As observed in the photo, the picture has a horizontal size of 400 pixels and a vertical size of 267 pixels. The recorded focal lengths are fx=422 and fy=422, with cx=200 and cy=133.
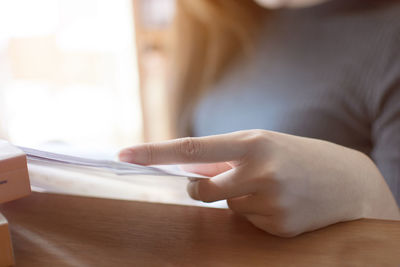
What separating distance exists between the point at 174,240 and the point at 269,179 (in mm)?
105

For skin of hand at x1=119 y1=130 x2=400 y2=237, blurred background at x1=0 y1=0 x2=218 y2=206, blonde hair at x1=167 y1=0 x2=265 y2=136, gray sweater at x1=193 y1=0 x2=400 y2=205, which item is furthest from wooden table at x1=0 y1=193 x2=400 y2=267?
blurred background at x1=0 y1=0 x2=218 y2=206

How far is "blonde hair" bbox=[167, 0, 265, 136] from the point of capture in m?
1.19

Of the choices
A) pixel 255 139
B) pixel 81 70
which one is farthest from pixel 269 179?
pixel 81 70

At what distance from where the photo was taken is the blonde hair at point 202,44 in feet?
3.91

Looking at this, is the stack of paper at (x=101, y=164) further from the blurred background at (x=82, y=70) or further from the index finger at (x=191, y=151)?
A: the blurred background at (x=82, y=70)

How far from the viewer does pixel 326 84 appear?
0.93 meters

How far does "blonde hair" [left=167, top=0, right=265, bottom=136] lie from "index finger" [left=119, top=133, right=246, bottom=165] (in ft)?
2.54

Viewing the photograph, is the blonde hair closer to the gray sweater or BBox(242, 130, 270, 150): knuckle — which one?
the gray sweater

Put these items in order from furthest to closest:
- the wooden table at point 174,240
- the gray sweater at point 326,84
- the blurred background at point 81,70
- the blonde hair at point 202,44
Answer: the blurred background at point 81,70, the blonde hair at point 202,44, the gray sweater at point 326,84, the wooden table at point 174,240

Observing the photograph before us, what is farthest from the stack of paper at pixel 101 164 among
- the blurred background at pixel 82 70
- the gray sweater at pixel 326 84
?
the blurred background at pixel 82 70

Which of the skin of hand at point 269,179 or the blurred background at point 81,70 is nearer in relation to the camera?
the skin of hand at point 269,179

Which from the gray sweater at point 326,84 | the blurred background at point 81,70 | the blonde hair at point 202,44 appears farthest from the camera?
the blurred background at point 81,70

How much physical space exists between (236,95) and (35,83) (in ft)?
4.76

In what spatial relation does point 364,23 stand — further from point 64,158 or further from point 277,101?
point 64,158
